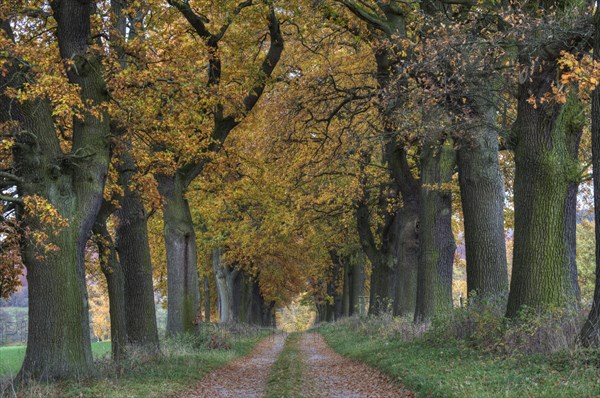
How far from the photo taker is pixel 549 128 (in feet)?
40.5

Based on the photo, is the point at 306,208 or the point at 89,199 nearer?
the point at 89,199

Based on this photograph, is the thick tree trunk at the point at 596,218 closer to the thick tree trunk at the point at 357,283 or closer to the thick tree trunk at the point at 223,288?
the thick tree trunk at the point at 223,288

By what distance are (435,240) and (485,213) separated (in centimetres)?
305

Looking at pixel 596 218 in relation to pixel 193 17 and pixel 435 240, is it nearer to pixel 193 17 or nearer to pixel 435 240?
pixel 435 240

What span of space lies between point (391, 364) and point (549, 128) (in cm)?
565

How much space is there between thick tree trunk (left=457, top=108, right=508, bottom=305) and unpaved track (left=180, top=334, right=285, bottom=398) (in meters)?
5.44

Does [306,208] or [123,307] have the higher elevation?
[306,208]

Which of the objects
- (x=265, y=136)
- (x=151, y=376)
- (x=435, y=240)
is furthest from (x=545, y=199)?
(x=265, y=136)

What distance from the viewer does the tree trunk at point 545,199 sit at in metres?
12.1

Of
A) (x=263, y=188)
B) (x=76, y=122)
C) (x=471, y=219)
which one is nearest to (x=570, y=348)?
(x=471, y=219)

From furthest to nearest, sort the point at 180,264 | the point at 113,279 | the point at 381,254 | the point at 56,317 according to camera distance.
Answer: the point at 381,254, the point at 180,264, the point at 113,279, the point at 56,317

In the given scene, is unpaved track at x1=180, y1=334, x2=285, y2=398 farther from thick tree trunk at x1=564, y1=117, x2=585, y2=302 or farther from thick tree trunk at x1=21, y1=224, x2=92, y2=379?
thick tree trunk at x1=564, y1=117, x2=585, y2=302

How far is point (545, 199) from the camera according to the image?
12.2 metres

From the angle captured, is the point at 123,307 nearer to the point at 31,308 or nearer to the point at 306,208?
the point at 31,308
